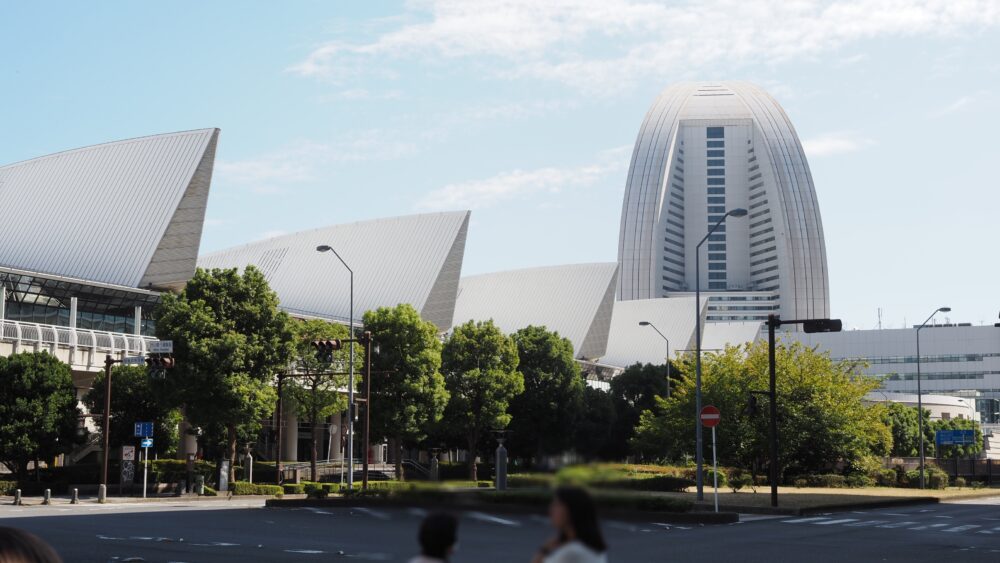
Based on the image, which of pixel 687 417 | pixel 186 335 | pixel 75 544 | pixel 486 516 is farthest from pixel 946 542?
pixel 186 335

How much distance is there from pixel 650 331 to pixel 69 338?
98.2 metres

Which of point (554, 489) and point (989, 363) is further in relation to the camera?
point (989, 363)

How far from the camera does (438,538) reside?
8.52 ft

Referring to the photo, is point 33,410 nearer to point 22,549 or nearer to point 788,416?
point 788,416

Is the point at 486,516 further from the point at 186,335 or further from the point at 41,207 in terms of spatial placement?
the point at 41,207

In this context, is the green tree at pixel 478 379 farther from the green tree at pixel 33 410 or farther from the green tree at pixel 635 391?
the green tree at pixel 635 391

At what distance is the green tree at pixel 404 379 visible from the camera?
57.6m

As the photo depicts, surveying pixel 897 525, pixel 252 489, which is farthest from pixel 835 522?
pixel 252 489

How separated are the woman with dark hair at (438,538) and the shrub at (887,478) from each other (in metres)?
65.1

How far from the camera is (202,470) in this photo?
2133 inches

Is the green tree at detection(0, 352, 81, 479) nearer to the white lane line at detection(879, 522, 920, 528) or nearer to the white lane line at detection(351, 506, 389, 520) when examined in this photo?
the white lane line at detection(879, 522, 920, 528)

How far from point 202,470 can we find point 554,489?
54.7 metres

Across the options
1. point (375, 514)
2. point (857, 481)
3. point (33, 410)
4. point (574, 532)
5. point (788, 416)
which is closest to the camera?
point (574, 532)

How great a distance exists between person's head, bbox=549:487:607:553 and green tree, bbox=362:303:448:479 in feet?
181
